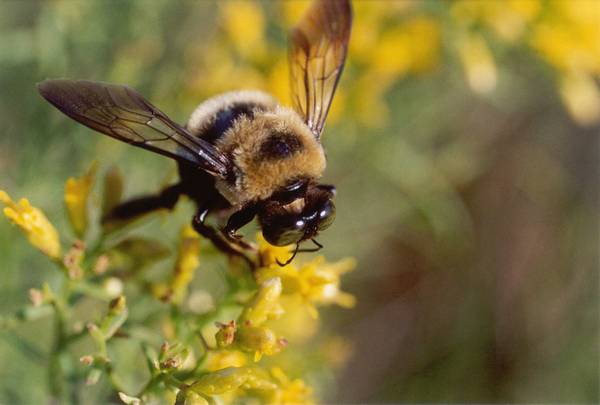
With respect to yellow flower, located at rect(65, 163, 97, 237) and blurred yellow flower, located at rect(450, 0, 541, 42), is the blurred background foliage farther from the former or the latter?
yellow flower, located at rect(65, 163, 97, 237)

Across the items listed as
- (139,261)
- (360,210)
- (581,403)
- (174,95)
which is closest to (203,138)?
(139,261)

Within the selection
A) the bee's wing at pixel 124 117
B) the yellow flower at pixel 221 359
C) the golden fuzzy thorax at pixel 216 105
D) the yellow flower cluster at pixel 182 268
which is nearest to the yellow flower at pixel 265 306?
the yellow flower at pixel 221 359

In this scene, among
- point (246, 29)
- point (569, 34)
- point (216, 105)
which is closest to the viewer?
point (216, 105)

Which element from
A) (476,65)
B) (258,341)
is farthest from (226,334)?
(476,65)

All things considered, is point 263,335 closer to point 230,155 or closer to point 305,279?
point 305,279

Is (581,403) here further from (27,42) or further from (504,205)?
(27,42)

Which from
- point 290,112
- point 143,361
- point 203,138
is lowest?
point 143,361

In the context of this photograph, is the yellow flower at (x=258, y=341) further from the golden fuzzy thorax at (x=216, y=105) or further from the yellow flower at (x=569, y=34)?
→ the yellow flower at (x=569, y=34)
